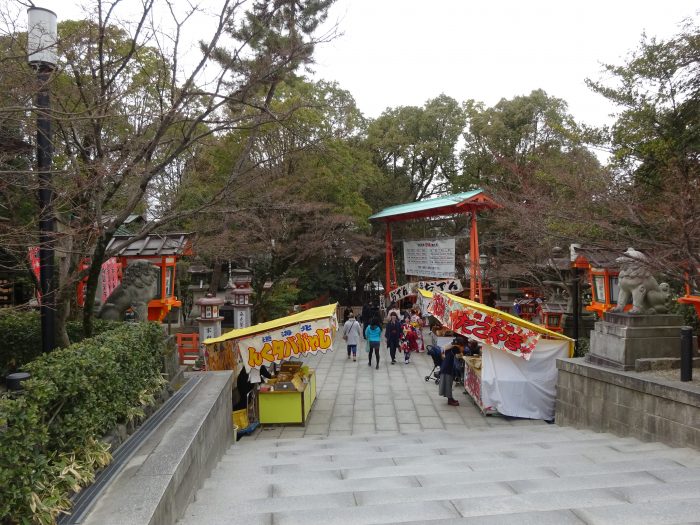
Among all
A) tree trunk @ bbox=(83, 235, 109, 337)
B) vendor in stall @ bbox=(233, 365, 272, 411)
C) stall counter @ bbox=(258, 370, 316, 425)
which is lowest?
stall counter @ bbox=(258, 370, 316, 425)

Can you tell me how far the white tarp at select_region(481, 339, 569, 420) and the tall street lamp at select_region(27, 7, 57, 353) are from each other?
7.51m

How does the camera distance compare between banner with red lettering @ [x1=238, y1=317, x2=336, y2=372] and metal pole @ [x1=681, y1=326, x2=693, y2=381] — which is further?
banner with red lettering @ [x1=238, y1=317, x2=336, y2=372]

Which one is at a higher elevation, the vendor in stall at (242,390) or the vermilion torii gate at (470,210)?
the vermilion torii gate at (470,210)

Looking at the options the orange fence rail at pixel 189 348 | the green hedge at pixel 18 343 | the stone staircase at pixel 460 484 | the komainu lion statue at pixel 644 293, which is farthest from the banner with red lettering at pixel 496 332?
the orange fence rail at pixel 189 348

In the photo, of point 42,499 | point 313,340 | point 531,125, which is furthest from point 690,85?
point 531,125

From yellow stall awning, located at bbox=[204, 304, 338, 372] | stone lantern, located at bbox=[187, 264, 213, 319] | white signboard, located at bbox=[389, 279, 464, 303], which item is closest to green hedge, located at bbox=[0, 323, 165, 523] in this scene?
yellow stall awning, located at bbox=[204, 304, 338, 372]

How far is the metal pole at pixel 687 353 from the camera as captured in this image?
7074 millimetres

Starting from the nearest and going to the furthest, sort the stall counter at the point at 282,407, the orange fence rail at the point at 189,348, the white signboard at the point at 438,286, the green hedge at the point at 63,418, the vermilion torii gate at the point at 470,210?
the green hedge at the point at 63,418, the stall counter at the point at 282,407, the orange fence rail at the point at 189,348, the vermilion torii gate at the point at 470,210, the white signboard at the point at 438,286

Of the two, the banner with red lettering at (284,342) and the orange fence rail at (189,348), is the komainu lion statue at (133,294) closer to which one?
the banner with red lettering at (284,342)

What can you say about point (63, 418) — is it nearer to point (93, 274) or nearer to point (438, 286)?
point (93, 274)

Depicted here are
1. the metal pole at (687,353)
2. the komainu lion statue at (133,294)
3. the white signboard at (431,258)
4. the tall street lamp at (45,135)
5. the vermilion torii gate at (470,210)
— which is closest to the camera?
the tall street lamp at (45,135)

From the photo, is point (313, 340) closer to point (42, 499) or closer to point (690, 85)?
point (42, 499)

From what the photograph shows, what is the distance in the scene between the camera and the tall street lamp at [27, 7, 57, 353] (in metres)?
5.43

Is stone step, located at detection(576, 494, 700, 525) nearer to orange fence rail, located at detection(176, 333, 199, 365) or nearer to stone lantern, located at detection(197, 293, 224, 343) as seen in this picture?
stone lantern, located at detection(197, 293, 224, 343)
